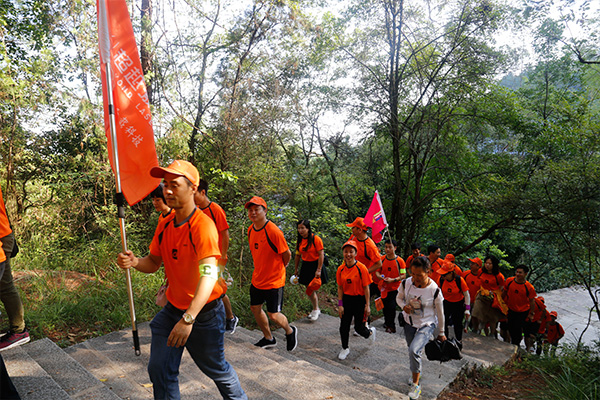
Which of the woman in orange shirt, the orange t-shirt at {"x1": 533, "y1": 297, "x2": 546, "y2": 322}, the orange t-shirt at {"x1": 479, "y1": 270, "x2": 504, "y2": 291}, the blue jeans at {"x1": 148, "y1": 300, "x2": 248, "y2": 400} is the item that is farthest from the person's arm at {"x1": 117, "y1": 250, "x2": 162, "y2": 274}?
the orange t-shirt at {"x1": 533, "y1": 297, "x2": 546, "y2": 322}

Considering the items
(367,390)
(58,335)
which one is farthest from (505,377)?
(58,335)

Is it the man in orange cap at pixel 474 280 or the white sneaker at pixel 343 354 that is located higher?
the man in orange cap at pixel 474 280

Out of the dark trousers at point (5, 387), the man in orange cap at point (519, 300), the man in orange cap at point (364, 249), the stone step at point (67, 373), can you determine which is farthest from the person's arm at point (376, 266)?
the dark trousers at point (5, 387)

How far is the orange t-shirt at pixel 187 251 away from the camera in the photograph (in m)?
2.47

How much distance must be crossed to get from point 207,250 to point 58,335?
345 centimetres

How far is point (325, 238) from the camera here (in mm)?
11578

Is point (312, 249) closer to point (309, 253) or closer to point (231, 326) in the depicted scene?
point (309, 253)

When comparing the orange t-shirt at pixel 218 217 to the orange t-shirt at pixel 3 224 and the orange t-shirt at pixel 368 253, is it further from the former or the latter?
the orange t-shirt at pixel 368 253

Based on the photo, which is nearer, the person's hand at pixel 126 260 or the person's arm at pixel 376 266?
the person's hand at pixel 126 260

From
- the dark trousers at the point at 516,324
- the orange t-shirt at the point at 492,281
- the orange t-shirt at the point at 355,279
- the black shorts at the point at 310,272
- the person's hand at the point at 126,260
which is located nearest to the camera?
the person's hand at the point at 126,260

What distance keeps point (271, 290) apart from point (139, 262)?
234 centimetres

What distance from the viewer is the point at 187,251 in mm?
2586

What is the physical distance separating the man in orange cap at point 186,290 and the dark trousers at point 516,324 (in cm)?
701

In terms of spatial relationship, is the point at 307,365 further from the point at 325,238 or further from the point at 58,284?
Answer: the point at 325,238
